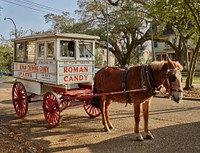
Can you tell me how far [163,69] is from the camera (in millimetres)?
5324

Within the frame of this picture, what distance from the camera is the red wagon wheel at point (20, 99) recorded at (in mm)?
8352

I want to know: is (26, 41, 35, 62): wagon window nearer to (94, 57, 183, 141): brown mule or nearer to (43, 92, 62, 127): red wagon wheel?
(43, 92, 62, 127): red wagon wheel

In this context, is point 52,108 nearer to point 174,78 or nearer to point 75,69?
point 75,69

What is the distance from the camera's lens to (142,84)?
5539mm

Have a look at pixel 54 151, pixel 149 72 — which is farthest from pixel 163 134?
pixel 54 151

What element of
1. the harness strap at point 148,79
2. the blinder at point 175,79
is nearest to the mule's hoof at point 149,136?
the harness strap at point 148,79

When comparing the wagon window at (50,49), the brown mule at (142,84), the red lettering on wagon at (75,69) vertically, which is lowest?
the brown mule at (142,84)

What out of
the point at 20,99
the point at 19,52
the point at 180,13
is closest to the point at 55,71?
the point at 20,99

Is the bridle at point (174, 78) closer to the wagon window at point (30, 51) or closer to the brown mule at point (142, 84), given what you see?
the brown mule at point (142, 84)

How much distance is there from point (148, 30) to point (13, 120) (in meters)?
26.4

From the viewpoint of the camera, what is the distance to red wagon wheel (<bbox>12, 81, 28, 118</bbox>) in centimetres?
835

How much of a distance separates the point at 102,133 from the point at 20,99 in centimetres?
370

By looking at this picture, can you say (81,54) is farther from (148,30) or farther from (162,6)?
(148,30)

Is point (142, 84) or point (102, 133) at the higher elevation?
point (142, 84)
